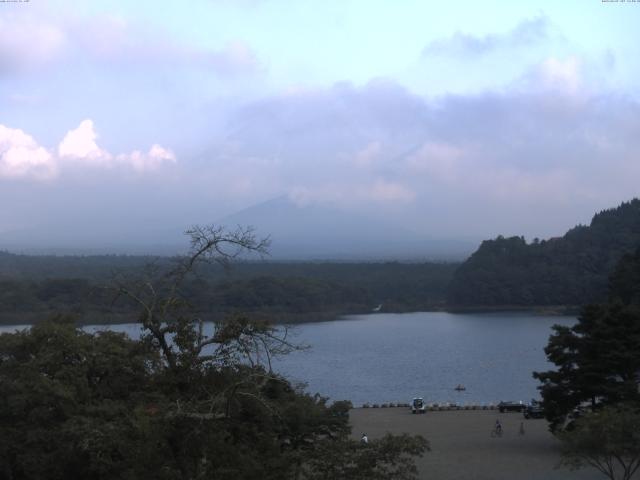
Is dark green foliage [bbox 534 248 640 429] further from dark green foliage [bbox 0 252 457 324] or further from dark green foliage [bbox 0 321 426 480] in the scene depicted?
dark green foliage [bbox 0 252 457 324]

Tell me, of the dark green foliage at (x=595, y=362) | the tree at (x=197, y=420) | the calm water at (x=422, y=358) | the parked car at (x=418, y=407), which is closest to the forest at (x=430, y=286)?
the calm water at (x=422, y=358)

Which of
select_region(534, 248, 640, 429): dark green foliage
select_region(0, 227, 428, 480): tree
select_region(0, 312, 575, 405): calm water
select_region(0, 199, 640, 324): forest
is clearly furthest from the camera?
select_region(0, 199, 640, 324): forest

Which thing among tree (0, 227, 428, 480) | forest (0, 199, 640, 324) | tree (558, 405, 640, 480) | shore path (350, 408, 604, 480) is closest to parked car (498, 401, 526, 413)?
shore path (350, 408, 604, 480)

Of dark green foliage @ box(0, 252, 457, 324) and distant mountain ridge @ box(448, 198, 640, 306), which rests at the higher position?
distant mountain ridge @ box(448, 198, 640, 306)

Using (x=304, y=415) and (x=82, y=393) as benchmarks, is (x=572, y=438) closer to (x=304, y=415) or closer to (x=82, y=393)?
(x=304, y=415)

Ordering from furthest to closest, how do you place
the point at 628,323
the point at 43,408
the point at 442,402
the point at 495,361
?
the point at 495,361 → the point at 442,402 → the point at 628,323 → the point at 43,408

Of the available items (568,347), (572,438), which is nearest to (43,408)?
(572,438)

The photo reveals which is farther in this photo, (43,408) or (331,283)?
(331,283)
